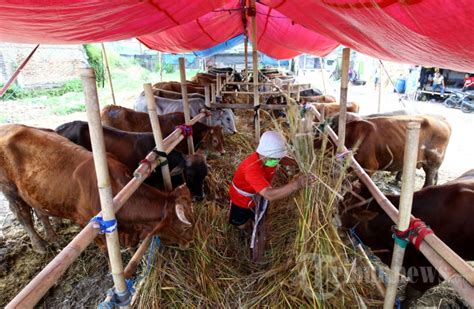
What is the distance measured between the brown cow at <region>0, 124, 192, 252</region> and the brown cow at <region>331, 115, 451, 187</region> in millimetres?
3636

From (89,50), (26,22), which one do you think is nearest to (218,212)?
(26,22)

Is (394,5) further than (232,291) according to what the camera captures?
No

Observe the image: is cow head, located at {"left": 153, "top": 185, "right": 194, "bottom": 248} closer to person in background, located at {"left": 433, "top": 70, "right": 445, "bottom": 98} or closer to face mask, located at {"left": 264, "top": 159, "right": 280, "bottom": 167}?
face mask, located at {"left": 264, "top": 159, "right": 280, "bottom": 167}

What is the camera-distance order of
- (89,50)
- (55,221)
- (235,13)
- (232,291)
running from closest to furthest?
(232,291)
(55,221)
(235,13)
(89,50)

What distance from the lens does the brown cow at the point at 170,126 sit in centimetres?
555

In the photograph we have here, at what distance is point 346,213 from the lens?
2701 mm

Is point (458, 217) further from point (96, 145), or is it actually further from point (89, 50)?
point (89, 50)

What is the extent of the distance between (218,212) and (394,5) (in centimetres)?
284

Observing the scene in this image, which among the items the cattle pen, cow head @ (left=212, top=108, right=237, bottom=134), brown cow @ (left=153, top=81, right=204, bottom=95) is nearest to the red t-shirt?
the cattle pen

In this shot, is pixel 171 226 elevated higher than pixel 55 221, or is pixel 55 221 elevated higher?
pixel 171 226

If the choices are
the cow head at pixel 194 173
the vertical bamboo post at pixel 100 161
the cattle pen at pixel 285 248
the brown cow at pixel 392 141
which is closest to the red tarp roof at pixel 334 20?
the cattle pen at pixel 285 248

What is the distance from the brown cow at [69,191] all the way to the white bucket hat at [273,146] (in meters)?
0.92

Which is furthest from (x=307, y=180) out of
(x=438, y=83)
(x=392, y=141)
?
(x=438, y=83)

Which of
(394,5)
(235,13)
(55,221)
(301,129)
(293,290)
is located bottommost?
(55,221)
